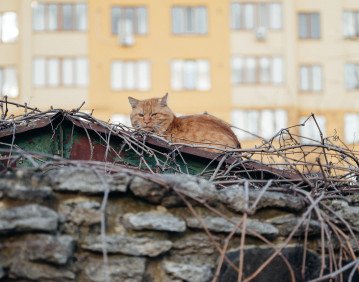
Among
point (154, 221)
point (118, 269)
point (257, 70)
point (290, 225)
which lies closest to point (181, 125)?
point (290, 225)

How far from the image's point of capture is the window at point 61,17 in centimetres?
3581

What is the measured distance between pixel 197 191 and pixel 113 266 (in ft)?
1.66

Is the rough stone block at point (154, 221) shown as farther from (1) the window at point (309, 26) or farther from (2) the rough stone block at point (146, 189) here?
(1) the window at point (309, 26)

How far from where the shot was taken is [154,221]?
12.5ft

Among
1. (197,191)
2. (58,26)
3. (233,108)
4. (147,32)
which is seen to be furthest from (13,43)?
(197,191)

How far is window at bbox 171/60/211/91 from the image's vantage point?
36.0 metres

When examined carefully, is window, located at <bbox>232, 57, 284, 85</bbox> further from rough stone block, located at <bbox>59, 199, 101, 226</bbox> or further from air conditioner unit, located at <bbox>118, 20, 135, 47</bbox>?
rough stone block, located at <bbox>59, 199, 101, 226</bbox>

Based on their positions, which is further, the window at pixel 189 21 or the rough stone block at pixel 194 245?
the window at pixel 189 21

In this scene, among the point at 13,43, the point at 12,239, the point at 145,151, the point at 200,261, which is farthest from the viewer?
the point at 13,43

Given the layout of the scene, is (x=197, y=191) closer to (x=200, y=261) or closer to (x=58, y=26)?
(x=200, y=261)

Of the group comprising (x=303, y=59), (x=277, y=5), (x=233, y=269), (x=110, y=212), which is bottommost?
(x=233, y=269)

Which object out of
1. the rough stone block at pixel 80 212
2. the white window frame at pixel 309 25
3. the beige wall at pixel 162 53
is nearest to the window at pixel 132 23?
the beige wall at pixel 162 53

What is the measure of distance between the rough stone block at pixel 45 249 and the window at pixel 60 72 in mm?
32122

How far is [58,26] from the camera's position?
36219 millimetres
